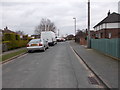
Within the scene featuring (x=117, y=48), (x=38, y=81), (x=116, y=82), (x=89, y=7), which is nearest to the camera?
(x=116, y=82)

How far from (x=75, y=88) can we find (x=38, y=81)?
61.1 inches

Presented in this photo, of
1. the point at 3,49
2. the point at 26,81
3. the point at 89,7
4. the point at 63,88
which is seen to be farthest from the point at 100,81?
the point at 89,7

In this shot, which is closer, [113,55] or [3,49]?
[113,55]

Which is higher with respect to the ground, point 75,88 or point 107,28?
point 107,28

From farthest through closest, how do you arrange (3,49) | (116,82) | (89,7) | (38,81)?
(89,7), (3,49), (38,81), (116,82)

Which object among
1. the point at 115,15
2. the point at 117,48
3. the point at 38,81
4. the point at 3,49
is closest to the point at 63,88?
the point at 38,81

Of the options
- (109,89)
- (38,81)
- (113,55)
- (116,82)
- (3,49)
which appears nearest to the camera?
(109,89)

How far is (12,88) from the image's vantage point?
5367 millimetres

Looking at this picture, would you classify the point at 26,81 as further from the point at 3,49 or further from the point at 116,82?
the point at 3,49

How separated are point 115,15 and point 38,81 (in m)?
39.6

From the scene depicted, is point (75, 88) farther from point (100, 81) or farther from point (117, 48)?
point (117, 48)

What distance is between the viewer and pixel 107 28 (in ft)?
130

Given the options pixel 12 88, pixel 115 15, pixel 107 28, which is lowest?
pixel 12 88

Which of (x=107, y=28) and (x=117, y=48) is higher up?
(x=107, y=28)
